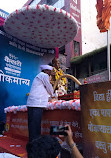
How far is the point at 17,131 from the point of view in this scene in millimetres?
3785

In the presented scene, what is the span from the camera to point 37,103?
255 cm

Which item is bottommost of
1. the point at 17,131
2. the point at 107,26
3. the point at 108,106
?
the point at 17,131

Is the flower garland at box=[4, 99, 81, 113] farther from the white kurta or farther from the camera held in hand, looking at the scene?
the camera held in hand

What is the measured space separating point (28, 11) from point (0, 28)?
1.46 meters

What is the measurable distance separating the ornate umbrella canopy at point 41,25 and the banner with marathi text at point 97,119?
3.20m

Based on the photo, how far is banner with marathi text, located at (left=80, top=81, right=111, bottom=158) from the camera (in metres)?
1.54

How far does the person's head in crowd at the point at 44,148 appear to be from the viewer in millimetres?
996

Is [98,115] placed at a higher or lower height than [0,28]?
lower

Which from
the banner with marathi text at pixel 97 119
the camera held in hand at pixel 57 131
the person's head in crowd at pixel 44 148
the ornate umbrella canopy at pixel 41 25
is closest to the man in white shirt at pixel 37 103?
the banner with marathi text at pixel 97 119

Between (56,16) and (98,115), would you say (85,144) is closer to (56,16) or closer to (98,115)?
(98,115)

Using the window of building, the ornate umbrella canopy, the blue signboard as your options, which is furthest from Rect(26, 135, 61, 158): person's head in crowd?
the window of building

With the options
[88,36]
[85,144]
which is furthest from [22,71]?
[88,36]

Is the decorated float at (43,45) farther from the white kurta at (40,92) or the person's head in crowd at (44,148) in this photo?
the person's head in crowd at (44,148)

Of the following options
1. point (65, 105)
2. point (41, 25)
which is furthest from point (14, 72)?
point (65, 105)
